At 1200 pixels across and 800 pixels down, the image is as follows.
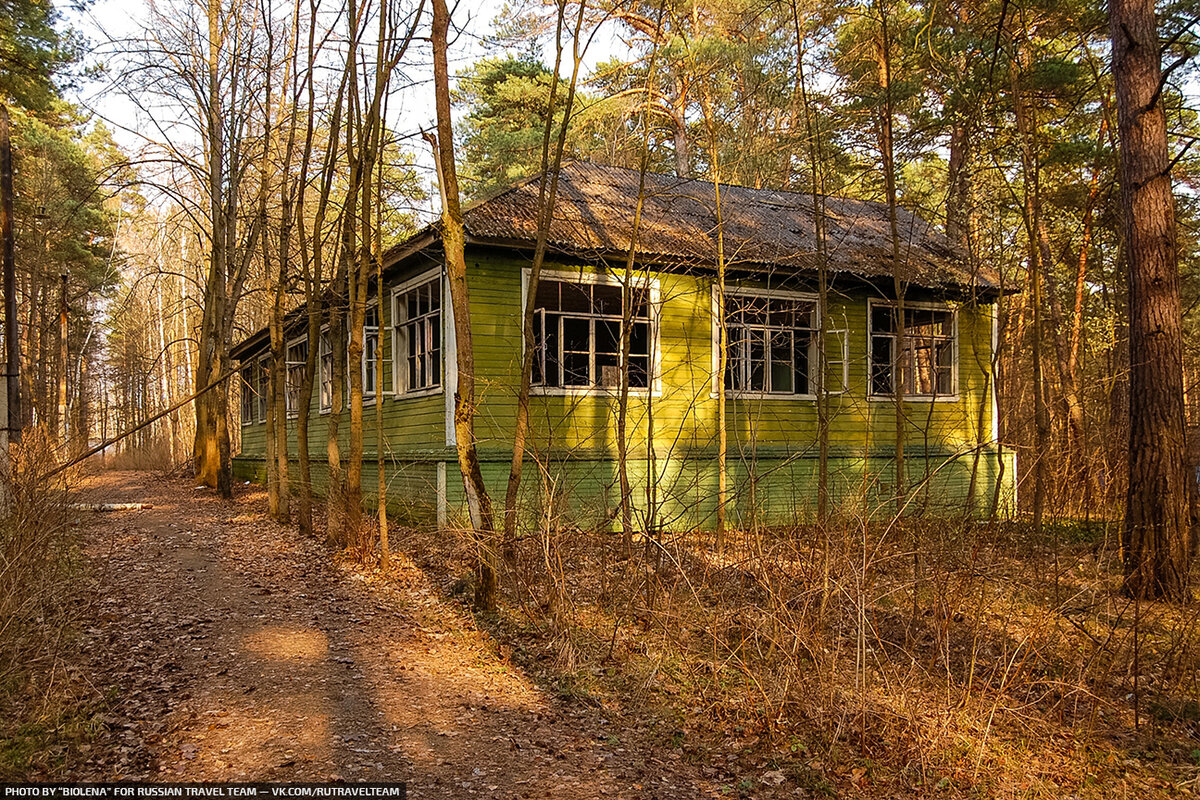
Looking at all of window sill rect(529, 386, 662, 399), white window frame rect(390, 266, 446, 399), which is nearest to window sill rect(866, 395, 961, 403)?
window sill rect(529, 386, 662, 399)

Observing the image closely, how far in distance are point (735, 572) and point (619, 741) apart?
3678 millimetres

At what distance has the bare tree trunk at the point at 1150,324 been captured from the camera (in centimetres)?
760

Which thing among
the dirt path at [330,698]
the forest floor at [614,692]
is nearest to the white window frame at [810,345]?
the forest floor at [614,692]

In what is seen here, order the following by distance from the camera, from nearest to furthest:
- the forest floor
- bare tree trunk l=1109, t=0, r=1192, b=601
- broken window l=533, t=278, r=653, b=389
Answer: the forest floor → bare tree trunk l=1109, t=0, r=1192, b=601 → broken window l=533, t=278, r=653, b=389

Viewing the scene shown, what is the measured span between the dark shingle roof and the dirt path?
5.23 m

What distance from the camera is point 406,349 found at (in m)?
12.8

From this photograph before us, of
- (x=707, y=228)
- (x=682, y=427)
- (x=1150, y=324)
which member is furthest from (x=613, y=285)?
(x=1150, y=324)

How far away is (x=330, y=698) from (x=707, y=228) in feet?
33.2

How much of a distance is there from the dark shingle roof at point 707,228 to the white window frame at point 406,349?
4.14 ft

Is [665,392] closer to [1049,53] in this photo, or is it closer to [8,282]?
[8,282]

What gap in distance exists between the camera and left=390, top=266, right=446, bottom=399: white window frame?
11.1m

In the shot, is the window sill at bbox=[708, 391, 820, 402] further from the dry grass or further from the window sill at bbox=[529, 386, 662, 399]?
the dry grass

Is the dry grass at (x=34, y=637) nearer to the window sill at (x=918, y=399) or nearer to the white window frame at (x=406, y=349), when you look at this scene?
the white window frame at (x=406, y=349)

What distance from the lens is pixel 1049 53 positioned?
15.5 meters
